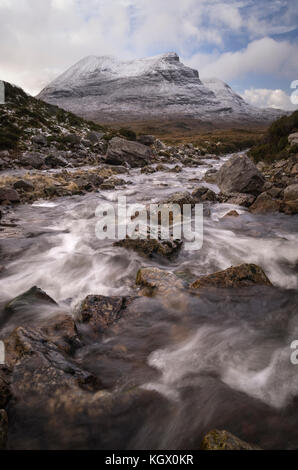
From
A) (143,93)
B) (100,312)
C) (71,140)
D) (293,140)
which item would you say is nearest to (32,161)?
(71,140)

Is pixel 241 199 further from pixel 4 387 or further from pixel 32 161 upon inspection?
pixel 32 161

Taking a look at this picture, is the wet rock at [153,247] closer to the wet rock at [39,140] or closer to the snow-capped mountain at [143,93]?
the wet rock at [39,140]

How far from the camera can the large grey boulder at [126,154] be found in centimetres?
1898

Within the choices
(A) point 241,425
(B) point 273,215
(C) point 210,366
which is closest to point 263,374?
(C) point 210,366

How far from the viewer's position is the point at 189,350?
A: 311cm

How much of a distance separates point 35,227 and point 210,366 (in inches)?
235

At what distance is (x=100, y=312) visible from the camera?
342 cm

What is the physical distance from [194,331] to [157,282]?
90cm

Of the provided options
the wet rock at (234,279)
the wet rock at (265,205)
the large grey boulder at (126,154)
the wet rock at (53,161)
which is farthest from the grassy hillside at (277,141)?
the wet rock at (234,279)

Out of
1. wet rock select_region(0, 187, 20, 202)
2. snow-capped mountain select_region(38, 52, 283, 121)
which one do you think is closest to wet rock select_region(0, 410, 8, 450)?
wet rock select_region(0, 187, 20, 202)

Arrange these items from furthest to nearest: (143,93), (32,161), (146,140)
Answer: (143,93)
(146,140)
(32,161)

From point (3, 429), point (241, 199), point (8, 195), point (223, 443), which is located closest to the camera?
point (223, 443)

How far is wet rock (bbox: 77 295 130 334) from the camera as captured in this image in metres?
3.30
